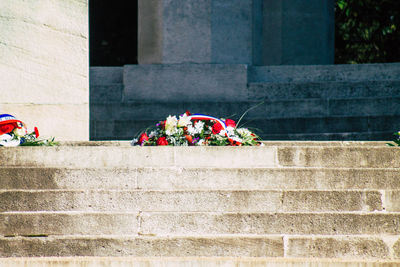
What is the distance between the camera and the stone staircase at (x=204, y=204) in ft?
21.3

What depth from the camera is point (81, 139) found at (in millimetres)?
9906

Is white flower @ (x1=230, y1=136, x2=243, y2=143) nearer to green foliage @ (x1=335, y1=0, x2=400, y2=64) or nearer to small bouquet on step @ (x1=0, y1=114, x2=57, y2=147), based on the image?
small bouquet on step @ (x1=0, y1=114, x2=57, y2=147)

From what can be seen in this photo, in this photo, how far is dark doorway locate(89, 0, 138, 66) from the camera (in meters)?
18.7

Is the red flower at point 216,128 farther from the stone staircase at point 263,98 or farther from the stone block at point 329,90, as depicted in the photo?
the stone block at point 329,90

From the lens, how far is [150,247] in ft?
21.4

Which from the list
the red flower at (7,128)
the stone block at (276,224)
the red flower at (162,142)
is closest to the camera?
the stone block at (276,224)

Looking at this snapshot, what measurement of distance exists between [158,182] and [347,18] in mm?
14467

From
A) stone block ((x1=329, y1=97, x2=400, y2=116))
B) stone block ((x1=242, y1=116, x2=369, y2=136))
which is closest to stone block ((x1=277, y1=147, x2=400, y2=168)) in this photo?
stone block ((x1=242, y1=116, x2=369, y2=136))

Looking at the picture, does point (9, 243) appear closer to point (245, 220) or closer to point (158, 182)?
point (158, 182)

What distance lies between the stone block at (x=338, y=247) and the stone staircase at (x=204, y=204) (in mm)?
11

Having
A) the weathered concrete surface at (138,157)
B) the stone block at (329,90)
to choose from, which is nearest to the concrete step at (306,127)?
the stone block at (329,90)

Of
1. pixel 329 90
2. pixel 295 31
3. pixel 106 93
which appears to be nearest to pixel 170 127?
pixel 106 93

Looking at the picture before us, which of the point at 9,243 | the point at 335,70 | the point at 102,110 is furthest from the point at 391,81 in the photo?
the point at 9,243

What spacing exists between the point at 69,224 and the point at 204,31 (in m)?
7.43
